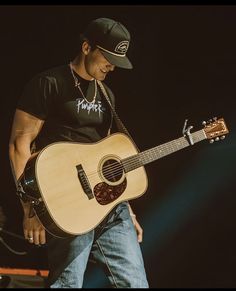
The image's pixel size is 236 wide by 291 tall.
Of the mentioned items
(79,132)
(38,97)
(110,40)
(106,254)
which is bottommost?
(106,254)

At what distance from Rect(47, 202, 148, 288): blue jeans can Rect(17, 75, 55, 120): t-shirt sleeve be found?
2.24ft

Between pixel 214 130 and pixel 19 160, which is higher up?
pixel 19 160

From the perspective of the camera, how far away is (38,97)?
236 cm

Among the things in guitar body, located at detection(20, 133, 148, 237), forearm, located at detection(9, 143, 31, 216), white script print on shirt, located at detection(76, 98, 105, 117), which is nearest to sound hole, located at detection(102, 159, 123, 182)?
guitar body, located at detection(20, 133, 148, 237)

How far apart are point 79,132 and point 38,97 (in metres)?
0.31

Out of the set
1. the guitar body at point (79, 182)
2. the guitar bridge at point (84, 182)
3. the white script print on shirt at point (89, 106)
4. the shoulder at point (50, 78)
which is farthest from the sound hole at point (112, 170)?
the shoulder at point (50, 78)

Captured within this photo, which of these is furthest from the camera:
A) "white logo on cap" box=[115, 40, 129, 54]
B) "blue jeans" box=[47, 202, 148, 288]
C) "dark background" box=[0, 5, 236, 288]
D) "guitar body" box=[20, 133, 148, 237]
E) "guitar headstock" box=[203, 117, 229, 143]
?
"dark background" box=[0, 5, 236, 288]

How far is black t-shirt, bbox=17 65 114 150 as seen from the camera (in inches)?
93.2

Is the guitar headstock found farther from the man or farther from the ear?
the ear

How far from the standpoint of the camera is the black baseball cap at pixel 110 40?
249cm

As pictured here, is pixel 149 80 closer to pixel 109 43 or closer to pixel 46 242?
pixel 109 43

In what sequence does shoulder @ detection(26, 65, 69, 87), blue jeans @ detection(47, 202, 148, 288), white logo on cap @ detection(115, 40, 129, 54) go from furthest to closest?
white logo on cap @ detection(115, 40, 129, 54) → shoulder @ detection(26, 65, 69, 87) → blue jeans @ detection(47, 202, 148, 288)

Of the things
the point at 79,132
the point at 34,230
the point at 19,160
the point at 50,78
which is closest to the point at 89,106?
the point at 79,132

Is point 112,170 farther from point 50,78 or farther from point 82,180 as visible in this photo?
point 50,78
